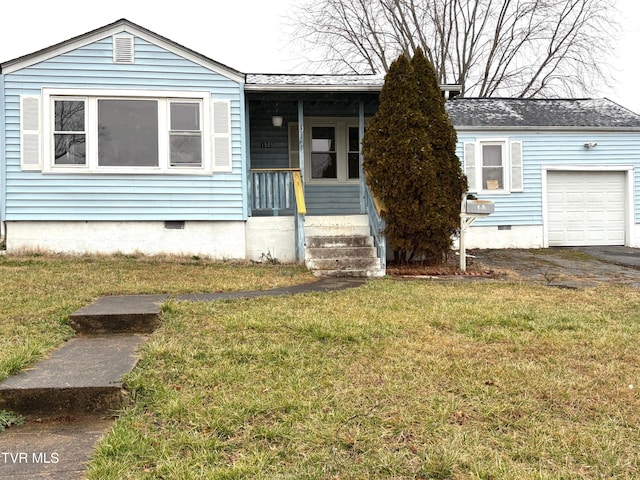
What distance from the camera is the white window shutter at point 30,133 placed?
8680 millimetres

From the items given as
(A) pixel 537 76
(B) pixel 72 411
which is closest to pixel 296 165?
(B) pixel 72 411

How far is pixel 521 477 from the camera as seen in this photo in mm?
1965

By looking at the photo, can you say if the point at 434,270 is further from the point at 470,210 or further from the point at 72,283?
the point at 72,283

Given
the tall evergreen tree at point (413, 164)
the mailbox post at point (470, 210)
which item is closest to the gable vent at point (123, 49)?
the tall evergreen tree at point (413, 164)

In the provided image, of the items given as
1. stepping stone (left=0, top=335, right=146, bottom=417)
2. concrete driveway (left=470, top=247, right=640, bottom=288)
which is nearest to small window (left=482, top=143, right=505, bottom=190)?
concrete driveway (left=470, top=247, right=640, bottom=288)

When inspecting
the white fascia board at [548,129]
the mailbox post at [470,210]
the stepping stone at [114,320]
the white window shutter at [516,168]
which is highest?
the white fascia board at [548,129]

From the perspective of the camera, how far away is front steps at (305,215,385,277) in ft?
26.1

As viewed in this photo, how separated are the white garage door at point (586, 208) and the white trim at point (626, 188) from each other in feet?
0.40

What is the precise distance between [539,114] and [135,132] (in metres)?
10.2

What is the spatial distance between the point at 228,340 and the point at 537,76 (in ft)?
76.2

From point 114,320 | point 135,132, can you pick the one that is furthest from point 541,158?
point 114,320

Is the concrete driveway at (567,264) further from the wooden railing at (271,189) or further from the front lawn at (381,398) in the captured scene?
the wooden railing at (271,189)

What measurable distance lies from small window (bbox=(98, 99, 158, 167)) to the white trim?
9593mm

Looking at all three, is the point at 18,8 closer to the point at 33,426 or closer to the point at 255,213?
the point at 255,213
